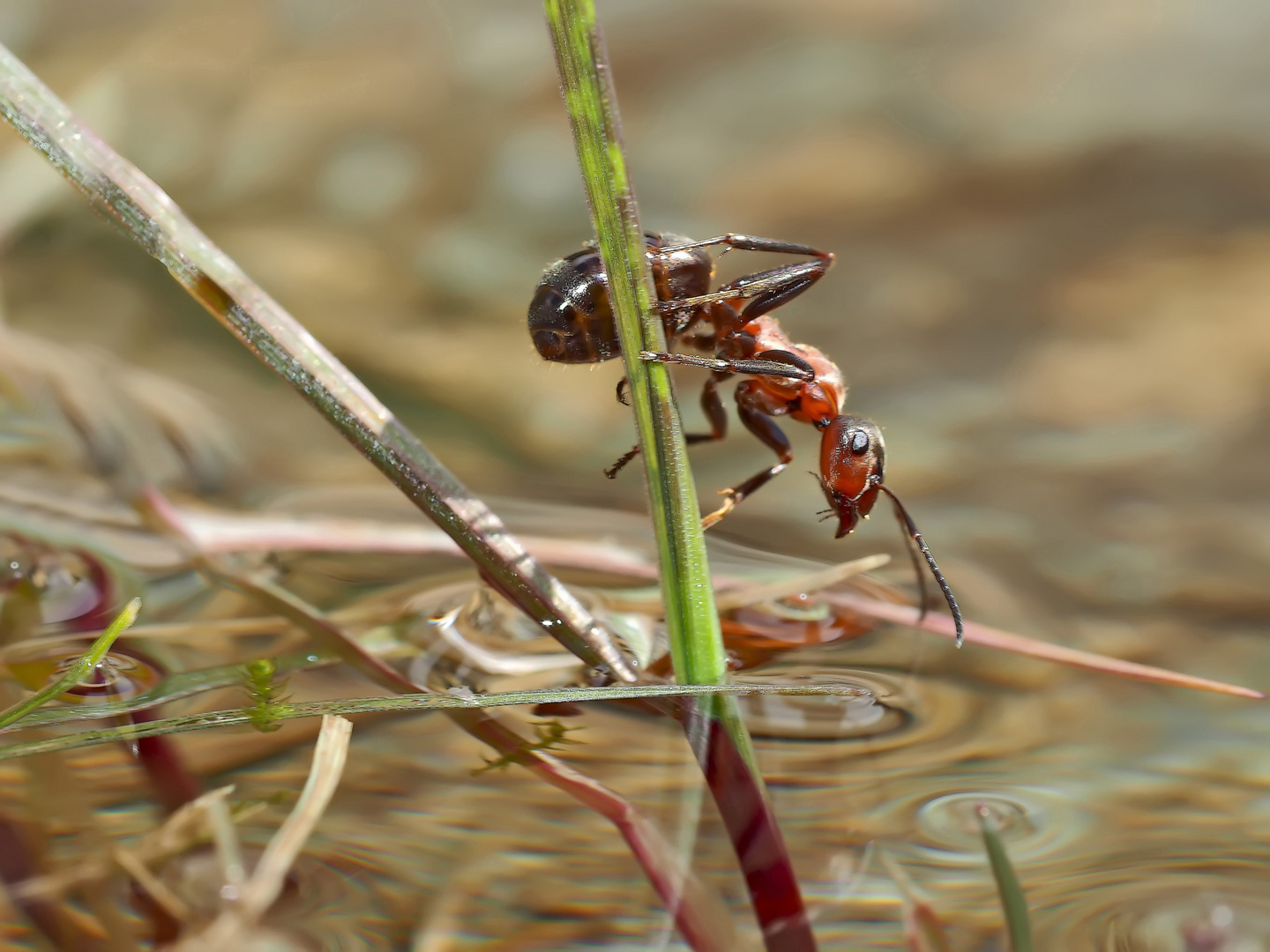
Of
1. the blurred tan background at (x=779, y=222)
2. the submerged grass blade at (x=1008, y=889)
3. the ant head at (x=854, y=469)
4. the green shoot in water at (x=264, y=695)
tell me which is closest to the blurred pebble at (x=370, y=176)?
the blurred tan background at (x=779, y=222)

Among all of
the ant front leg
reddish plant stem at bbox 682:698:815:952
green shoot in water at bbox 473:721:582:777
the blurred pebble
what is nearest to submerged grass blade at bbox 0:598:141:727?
green shoot in water at bbox 473:721:582:777

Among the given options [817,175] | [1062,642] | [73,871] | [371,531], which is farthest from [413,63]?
[73,871]

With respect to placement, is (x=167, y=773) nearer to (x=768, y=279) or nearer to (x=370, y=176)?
(x=768, y=279)

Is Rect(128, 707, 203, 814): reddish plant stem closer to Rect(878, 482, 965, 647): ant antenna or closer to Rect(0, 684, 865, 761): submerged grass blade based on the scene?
Rect(0, 684, 865, 761): submerged grass blade

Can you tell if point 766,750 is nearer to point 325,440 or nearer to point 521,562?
point 521,562

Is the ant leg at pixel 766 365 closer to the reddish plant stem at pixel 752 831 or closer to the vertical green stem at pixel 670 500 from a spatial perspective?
the vertical green stem at pixel 670 500

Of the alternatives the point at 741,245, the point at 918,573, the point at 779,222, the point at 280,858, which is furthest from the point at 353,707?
the point at 779,222

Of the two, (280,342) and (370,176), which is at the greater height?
(370,176)
